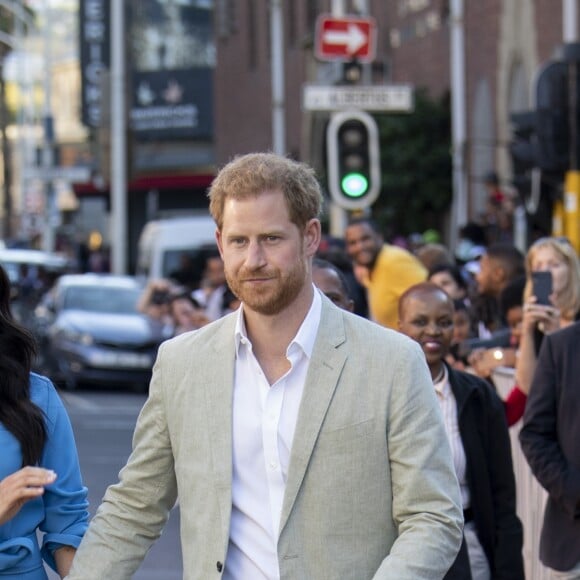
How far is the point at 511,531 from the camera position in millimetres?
5887

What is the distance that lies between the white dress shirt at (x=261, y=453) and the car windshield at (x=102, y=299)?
19273 millimetres

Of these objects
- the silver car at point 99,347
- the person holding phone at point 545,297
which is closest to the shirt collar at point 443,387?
the person holding phone at point 545,297

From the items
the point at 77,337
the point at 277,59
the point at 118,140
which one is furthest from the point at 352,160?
the point at 118,140

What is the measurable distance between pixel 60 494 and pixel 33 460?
15 cm

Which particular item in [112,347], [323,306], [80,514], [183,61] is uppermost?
[183,61]

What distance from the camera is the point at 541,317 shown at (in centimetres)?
768

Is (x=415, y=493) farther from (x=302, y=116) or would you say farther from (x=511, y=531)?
(x=302, y=116)

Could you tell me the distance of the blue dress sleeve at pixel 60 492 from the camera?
4.56m

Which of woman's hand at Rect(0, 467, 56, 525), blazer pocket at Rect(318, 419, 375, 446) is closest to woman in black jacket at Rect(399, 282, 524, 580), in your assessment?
blazer pocket at Rect(318, 419, 375, 446)

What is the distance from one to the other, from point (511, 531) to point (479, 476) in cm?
23

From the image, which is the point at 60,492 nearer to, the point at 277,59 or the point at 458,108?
the point at 458,108

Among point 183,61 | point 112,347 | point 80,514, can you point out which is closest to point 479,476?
point 80,514

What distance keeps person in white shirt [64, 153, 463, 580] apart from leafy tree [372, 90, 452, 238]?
100 ft

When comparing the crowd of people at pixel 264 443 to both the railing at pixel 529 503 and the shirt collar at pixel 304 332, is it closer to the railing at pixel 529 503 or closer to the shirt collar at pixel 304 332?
the shirt collar at pixel 304 332
